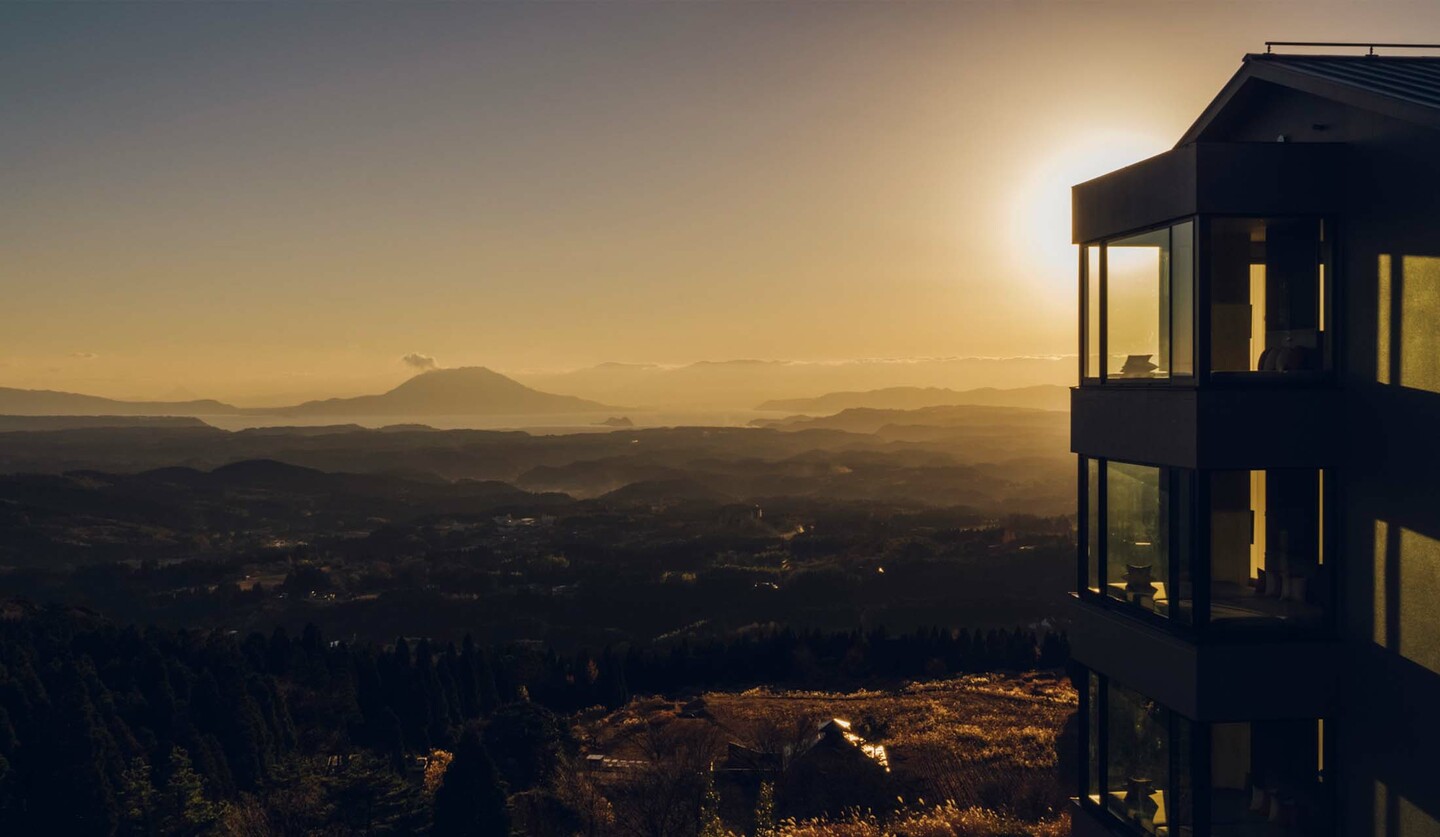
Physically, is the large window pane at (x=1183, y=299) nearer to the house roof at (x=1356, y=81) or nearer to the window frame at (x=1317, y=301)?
the window frame at (x=1317, y=301)

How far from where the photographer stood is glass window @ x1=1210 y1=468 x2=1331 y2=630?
10.2m

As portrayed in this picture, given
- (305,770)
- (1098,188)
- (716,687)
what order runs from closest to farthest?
(1098,188)
(305,770)
(716,687)

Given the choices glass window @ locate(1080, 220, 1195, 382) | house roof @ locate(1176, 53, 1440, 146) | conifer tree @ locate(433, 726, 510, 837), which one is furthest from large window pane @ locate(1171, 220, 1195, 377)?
conifer tree @ locate(433, 726, 510, 837)

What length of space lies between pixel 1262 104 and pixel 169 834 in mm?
24987

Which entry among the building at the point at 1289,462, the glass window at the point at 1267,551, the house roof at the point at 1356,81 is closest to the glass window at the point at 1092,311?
the building at the point at 1289,462

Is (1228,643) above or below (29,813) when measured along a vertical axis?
above

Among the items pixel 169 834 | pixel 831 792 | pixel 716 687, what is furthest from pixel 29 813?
pixel 716 687

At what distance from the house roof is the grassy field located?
14.3 metres

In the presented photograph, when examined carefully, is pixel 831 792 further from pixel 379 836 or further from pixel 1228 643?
pixel 1228 643

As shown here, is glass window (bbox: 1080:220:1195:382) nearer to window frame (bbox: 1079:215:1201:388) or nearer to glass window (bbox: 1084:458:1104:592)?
window frame (bbox: 1079:215:1201:388)

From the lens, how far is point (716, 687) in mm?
54281

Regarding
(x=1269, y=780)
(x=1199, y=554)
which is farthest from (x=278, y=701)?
(x=1199, y=554)

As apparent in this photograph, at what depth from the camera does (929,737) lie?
35531 millimetres

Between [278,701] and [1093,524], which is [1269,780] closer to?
[1093,524]
